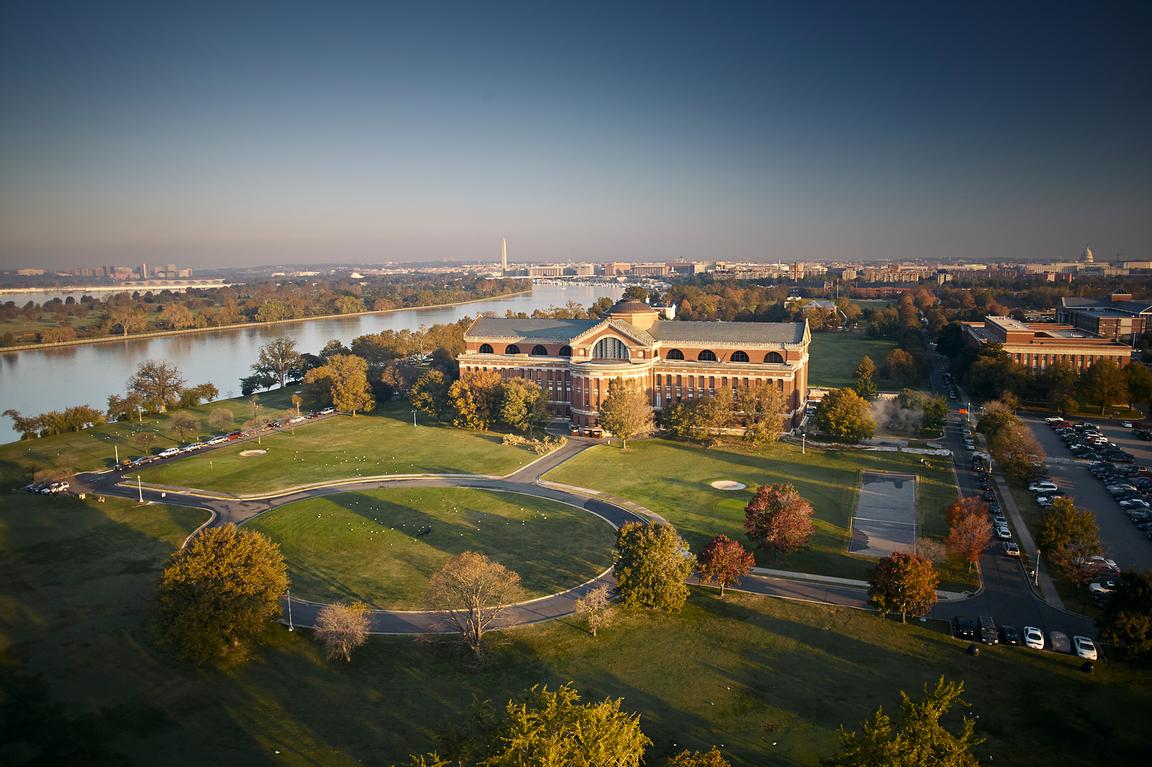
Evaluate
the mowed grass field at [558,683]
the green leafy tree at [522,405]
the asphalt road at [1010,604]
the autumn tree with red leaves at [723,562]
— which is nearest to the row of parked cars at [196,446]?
the green leafy tree at [522,405]

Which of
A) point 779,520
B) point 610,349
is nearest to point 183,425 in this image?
point 610,349

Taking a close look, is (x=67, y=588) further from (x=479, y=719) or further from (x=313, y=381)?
(x=313, y=381)

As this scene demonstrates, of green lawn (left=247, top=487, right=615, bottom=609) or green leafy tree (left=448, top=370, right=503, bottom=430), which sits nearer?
green lawn (left=247, top=487, right=615, bottom=609)

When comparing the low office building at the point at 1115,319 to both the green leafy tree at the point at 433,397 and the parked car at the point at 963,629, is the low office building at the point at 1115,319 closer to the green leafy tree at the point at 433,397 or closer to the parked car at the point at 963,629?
the parked car at the point at 963,629

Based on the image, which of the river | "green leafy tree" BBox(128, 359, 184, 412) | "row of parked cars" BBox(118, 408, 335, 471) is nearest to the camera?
"row of parked cars" BBox(118, 408, 335, 471)

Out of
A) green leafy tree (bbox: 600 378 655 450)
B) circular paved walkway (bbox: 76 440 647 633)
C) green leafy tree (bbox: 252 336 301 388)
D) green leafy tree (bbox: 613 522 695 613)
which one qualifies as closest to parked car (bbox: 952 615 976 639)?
green leafy tree (bbox: 613 522 695 613)

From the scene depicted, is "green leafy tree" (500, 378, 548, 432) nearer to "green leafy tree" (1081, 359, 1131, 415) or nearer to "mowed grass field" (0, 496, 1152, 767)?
"mowed grass field" (0, 496, 1152, 767)
